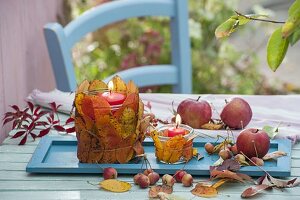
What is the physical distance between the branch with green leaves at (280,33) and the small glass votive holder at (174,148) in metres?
0.23

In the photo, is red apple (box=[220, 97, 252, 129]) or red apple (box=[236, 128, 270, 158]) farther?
red apple (box=[220, 97, 252, 129])

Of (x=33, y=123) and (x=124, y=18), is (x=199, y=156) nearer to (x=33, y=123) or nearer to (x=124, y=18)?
(x=33, y=123)

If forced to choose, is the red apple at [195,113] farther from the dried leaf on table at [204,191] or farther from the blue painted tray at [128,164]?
the dried leaf on table at [204,191]

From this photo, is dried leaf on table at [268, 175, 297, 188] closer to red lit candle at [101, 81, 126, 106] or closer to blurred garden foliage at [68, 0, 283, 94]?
red lit candle at [101, 81, 126, 106]

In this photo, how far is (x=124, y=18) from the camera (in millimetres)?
A: 2371

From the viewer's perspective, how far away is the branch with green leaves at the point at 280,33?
106 centimetres

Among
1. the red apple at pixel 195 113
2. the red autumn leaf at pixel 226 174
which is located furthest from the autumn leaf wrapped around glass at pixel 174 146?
the red apple at pixel 195 113

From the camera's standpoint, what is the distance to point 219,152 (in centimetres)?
153

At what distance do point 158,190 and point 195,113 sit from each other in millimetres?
377

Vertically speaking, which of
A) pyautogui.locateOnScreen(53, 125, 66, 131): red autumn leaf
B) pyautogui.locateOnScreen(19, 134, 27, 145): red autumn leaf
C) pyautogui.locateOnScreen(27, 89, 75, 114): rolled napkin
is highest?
pyautogui.locateOnScreen(27, 89, 75, 114): rolled napkin

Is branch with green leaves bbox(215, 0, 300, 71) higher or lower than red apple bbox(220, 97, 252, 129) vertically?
higher

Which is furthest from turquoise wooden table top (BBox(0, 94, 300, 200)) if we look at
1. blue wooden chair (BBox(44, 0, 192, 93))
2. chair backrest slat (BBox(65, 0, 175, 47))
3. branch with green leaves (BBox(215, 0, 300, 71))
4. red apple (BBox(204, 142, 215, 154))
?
chair backrest slat (BBox(65, 0, 175, 47))

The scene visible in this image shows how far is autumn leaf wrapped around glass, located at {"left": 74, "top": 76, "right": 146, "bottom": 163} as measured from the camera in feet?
4.83

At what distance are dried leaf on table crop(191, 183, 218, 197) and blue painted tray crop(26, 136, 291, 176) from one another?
8 centimetres
